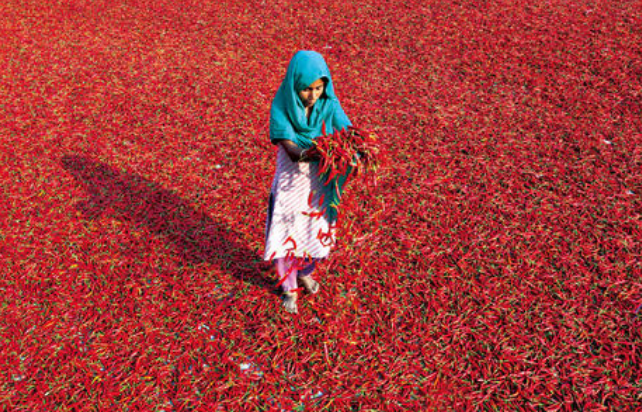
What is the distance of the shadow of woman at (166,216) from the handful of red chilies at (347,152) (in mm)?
1966

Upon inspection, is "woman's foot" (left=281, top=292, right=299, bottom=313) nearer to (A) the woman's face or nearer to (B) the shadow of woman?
(B) the shadow of woman

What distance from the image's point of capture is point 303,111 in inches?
126

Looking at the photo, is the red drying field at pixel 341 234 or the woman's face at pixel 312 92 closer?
the woman's face at pixel 312 92

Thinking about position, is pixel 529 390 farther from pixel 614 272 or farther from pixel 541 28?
pixel 541 28

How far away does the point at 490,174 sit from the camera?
5.99 metres

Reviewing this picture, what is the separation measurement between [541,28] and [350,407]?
9.98 meters

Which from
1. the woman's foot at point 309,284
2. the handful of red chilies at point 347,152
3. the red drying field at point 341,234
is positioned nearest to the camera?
the handful of red chilies at point 347,152

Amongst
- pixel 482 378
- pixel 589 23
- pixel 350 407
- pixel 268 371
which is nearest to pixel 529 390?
pixel 482 378

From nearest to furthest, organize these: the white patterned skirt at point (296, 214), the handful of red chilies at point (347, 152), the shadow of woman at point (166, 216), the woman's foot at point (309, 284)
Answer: the handful of red chilies at point (347, 152) → the white patterned skirt at point (296, 214) → the woman's foot at point (309, 284) → the shadow of woman at point (166, 216)

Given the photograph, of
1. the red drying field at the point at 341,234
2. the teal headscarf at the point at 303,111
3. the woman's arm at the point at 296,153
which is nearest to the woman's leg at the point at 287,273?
the red drying field at the point at 341,234

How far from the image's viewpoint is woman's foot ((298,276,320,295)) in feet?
14.2

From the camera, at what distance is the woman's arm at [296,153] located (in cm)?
302

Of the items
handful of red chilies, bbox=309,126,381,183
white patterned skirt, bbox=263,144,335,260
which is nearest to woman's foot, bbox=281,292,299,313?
white patterned skirt, bbox=263,144,335,260

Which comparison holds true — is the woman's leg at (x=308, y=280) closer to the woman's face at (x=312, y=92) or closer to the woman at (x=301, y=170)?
the woman at (x=301, y=170)
